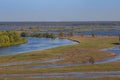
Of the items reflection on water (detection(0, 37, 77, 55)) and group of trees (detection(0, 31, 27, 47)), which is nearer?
reflection on water (detection(0, 37, 77, 55))

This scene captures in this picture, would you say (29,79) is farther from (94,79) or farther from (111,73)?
(111,73)

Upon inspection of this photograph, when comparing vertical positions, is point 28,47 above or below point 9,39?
below

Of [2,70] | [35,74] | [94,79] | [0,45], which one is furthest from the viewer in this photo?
[0,45]

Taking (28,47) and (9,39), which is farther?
(9,39)

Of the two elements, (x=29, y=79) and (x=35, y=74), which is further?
(x=35, y=74)

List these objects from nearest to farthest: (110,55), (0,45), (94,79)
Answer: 1. (94,79)
2. (110,55)
3. (0,45)

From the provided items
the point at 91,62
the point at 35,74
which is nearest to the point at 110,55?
the point at 91,62

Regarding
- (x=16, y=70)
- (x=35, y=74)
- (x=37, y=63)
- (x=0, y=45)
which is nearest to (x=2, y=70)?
(x=16, y=70)

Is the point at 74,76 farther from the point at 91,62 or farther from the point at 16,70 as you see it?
the point at 91,62

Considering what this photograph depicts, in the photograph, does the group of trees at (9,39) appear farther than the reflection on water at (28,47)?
Yes
